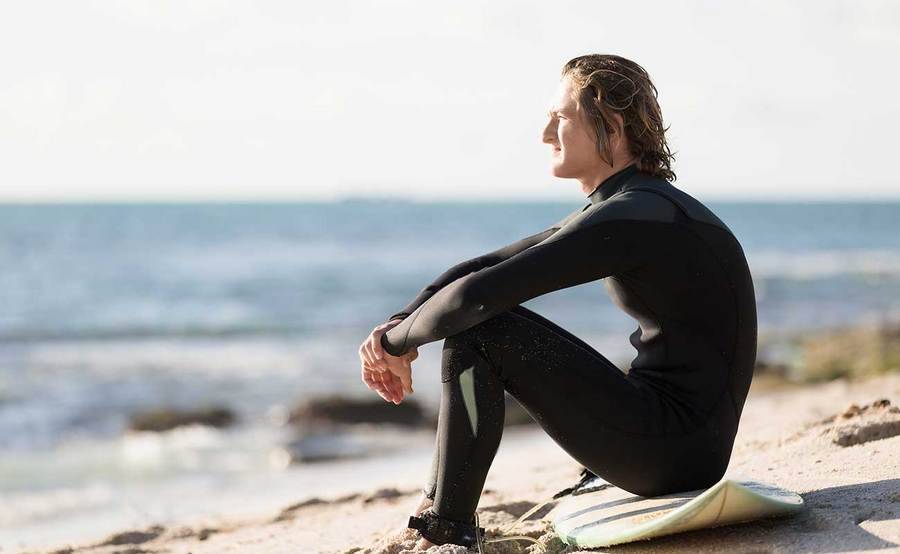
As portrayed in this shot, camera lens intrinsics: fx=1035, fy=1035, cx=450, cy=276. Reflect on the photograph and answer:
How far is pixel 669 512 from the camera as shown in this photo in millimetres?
3049

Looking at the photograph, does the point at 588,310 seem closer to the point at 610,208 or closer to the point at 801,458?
the point at 801,458

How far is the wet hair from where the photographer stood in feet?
10.5

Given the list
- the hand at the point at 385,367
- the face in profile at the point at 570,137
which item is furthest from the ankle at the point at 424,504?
the face in profile at the point at 570,137

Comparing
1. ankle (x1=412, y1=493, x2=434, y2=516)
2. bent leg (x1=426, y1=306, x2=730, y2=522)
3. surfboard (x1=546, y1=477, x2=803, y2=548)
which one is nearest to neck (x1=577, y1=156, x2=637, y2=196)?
bent leg (x1=426, y1=306, x2=730, y2=522)

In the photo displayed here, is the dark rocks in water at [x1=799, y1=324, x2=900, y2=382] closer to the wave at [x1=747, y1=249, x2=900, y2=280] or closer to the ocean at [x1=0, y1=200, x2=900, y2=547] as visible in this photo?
the ocean at [x1=0, y1=200, x2=900, y2=547]

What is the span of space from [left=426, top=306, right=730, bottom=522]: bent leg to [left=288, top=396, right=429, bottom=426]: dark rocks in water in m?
6.76

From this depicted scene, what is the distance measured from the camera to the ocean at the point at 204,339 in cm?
760

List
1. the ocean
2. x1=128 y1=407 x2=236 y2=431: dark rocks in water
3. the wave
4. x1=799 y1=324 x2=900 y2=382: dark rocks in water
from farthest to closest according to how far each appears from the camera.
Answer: the wave, x1=799 y1=324 x2=900 y2=382: dark rocks in water, x1=128 y1=407 x2=236 y2=431: dark rocks in water, the ocean

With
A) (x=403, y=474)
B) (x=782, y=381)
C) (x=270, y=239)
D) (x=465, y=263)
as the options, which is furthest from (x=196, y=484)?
(x=270, y=239)

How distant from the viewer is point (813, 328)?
18516mm

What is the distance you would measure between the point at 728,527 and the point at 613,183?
3.70 feet

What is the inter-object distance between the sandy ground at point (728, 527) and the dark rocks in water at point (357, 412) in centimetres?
304

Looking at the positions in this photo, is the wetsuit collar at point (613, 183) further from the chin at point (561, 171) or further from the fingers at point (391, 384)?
the fingers at point (391, 384)

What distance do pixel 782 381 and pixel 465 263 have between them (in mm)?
8327
